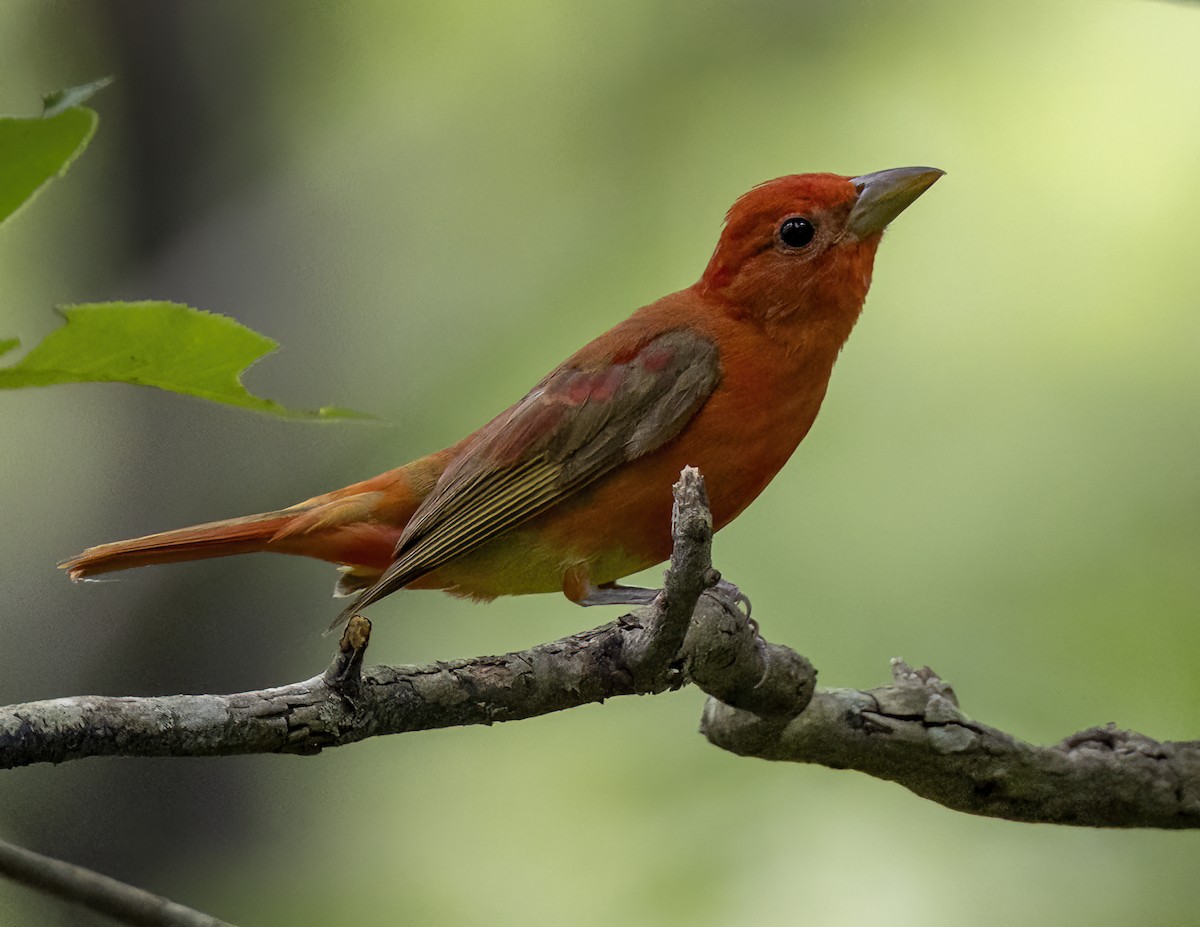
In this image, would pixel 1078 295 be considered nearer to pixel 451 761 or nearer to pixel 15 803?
pixel 451 761

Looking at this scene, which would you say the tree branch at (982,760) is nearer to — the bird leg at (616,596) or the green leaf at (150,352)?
the bird leg at (616,596)

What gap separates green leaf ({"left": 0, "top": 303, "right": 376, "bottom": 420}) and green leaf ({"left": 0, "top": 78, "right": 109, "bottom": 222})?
0.41ft

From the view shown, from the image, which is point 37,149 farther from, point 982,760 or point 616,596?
point 982,760

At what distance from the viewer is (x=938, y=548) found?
518 cm

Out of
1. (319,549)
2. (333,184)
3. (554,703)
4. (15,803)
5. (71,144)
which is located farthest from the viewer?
(333,184)

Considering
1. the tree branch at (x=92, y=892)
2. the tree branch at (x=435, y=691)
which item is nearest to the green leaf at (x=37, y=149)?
the tree branch at (x=435, y=691)

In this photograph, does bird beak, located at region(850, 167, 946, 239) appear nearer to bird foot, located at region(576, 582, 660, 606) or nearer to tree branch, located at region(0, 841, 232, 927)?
bird foot, located at region(576, 582, 660, 606)

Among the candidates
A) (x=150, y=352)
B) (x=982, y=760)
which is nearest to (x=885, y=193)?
(x=982, y=760)

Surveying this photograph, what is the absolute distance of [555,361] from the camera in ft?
18.4

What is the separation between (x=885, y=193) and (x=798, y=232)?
237mm

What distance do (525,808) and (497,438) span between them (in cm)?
227

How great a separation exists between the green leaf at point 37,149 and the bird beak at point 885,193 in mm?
2290

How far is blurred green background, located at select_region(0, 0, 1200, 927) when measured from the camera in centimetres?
472

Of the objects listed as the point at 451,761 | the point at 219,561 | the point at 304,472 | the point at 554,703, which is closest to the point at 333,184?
the point at 304,472
